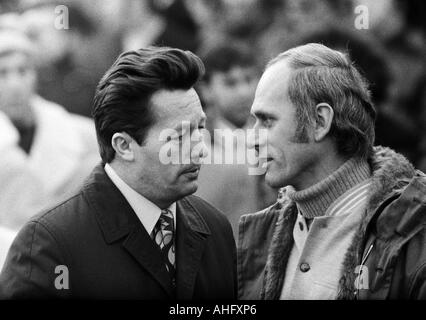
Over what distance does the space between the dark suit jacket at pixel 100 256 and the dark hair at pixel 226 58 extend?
202 cm

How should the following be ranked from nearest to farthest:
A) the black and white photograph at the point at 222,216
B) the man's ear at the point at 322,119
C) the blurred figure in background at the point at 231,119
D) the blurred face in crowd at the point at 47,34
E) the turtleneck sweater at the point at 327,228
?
the black and white photograph at the point at 222,216
the turtleneck sweater at the point at 327,228
the man's ear at the point at 322,119
the blurred figure in background at the point at 231,119
the blurred face in crowd at the point at 47,34

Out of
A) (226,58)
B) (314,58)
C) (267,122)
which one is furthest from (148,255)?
(226,58)

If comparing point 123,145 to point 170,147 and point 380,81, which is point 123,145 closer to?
point 170,147

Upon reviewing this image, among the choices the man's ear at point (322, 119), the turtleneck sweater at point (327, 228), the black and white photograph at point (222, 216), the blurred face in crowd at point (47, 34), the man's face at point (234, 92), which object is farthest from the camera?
the blurred face in crowd at point (47, 34)

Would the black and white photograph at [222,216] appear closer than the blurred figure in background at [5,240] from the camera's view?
Yes

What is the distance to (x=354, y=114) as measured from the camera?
2.74 metres

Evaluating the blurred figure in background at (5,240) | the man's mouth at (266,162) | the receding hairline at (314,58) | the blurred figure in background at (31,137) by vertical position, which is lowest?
the blurred figure in background at (5,240)

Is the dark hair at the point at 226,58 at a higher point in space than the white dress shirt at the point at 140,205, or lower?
higher

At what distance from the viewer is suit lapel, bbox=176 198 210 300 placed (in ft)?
8.80

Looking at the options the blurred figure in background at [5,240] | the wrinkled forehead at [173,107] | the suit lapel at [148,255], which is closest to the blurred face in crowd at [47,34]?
the blurred figure in background at [5,240]

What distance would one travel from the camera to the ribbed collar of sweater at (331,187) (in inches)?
105

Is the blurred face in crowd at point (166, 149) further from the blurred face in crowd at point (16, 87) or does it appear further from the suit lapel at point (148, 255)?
the blurred face in crowd at point (16, 87)
